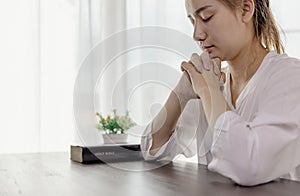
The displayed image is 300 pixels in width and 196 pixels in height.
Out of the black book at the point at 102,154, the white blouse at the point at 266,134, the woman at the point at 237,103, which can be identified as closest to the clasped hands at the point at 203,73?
the woman at the point at 237,103

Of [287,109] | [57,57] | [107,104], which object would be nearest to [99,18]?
[57,57]

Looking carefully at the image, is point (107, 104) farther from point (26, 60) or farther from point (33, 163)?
point (26, 60)

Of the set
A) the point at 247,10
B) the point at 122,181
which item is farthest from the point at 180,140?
the point at 122,181

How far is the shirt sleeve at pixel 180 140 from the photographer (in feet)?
4.30

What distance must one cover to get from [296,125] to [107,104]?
0.52 meters

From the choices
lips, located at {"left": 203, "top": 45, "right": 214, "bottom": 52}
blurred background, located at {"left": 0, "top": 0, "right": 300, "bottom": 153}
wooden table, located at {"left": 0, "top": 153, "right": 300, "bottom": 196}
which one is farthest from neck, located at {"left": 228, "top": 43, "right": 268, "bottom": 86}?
blurred background, located at {"left": 0, "top": 0, "right": 300, "bottom": 153}

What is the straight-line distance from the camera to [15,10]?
102 inches

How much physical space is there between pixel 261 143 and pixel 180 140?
1.64ft

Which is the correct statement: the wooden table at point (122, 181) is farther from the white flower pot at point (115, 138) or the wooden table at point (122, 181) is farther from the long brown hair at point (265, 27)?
the long brown hair at point (265, 27)

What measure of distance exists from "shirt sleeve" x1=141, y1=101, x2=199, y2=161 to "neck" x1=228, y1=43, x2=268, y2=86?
0.18 meters

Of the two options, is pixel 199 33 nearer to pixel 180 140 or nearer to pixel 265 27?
pixel 265 27

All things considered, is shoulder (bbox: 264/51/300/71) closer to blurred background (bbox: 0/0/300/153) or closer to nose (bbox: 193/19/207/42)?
nose (bbox: 193/19/207/42)

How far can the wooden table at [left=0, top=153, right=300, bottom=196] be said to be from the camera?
759 mm

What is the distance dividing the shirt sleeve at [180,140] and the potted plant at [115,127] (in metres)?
0.07
